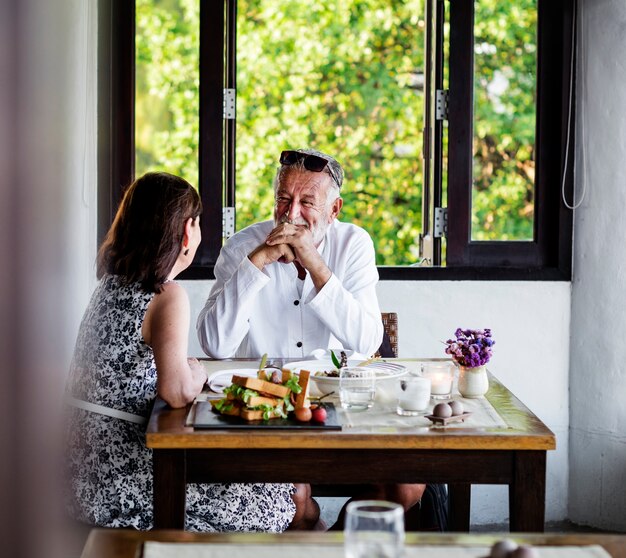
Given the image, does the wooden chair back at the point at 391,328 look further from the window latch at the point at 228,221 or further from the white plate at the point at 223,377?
the window latch at the point at 228,221

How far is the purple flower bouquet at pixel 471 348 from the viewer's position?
2.09 metres

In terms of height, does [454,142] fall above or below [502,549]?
above

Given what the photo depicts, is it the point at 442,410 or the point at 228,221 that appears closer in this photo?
the point at 442,410

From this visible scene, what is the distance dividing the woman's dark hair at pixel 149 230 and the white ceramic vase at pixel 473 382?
72cm

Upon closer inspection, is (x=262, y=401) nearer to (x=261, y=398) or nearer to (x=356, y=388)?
(x=261, y=398)

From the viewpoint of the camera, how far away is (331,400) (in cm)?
205

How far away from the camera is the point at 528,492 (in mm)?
1743

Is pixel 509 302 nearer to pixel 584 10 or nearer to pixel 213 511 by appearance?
pixel 584 10

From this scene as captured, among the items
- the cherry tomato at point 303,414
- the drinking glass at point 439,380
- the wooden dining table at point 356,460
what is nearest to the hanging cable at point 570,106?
the drinking glass at point 439,380

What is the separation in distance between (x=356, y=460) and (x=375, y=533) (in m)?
0.73

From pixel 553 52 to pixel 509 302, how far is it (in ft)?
3.30

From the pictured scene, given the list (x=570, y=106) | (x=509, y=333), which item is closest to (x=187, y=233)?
(x=509, y=333)

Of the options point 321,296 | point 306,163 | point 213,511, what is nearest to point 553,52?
point 306,163

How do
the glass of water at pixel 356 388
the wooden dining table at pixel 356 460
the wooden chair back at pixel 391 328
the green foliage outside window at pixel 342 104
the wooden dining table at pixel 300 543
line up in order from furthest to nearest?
the green foliage outside window at pixel 342 104 < the wooden chair back at pixel 391 328 < the glass of water at pixel 356 388 < the wooden dining table at pixel 356 460 < the wooden dining table at pixel 300 543
